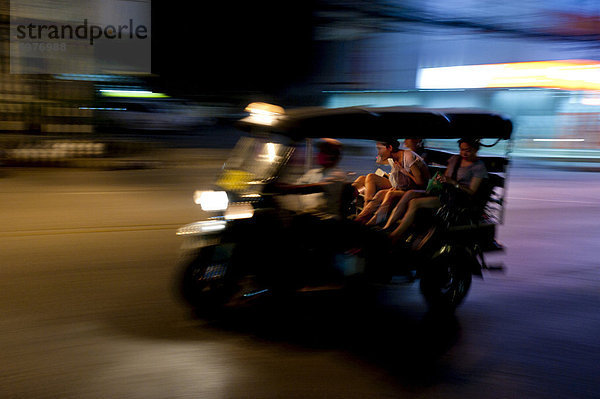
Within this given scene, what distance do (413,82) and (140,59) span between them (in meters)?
14.6

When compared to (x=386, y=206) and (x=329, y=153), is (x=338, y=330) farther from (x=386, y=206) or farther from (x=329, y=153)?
(x=329, y=153)

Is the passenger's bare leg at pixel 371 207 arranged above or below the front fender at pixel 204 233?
above

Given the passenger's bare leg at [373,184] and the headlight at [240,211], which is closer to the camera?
the headlight at [240,211]

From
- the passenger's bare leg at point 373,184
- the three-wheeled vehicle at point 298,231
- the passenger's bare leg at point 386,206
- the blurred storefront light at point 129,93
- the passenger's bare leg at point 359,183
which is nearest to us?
the three-wheeled vehicle at point 298,231

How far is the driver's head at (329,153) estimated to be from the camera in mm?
4867

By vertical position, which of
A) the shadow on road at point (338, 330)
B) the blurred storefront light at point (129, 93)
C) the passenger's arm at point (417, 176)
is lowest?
the shadow on road at point (338, 330)

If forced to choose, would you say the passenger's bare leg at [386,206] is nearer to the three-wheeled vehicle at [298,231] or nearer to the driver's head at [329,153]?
the three-wheeled vehicle at [298,231]

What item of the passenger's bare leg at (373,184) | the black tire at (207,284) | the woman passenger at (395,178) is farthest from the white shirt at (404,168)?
the black tire at (207,284)

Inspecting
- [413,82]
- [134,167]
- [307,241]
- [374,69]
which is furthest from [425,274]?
[413,82]

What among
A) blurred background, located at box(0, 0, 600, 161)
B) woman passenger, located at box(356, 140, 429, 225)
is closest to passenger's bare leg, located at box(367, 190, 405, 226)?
woman passenger, located at box(356, 140, 429, 225)

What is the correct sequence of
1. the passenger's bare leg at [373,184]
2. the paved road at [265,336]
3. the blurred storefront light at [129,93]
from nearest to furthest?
the paved road at [265,336]
the passenger's bare leg at [373,184]
the blurred storefront light at [129,93]

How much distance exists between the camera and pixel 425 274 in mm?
5250

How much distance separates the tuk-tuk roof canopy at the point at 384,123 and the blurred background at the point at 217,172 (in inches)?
37.9

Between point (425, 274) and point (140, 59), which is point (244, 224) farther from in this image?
point (140, 59)
